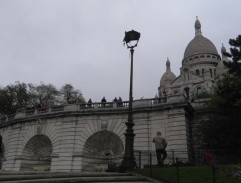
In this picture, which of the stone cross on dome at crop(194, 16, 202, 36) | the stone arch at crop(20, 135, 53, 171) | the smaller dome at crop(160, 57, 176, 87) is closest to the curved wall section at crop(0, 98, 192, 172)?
the stone arch at crop(20, 135, 53, 171)

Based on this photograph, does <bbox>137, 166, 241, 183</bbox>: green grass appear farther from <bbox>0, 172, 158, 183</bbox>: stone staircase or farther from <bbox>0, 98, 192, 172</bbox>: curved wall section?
<bbox>0, 98, 192, 172</bbox>: curved wall section

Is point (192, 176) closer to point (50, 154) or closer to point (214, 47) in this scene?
point (50, 154)

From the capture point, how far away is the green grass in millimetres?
12469

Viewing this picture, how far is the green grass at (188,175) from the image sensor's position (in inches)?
491

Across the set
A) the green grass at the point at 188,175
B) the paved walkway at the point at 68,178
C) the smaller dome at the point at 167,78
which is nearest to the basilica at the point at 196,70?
the smaller dome at the point at 167,78

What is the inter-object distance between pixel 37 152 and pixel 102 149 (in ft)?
23.0

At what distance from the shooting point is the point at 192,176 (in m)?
13.0

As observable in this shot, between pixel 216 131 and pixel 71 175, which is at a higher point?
pixel 216 131

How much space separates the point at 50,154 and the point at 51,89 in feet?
Result: 95.2

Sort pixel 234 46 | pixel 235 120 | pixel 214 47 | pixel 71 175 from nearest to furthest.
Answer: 1. pixel 71 175
2. pixel 234 46
3. pixel 235 120
4. pixel 214 47

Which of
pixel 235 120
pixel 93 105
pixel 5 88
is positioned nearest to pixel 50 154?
pixel 93 105

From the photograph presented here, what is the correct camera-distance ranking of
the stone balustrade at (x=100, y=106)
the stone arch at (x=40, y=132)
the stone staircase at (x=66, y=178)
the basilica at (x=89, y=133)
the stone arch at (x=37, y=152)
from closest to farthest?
1. the stone staircase at (x=66, y=178)
2. the basilica at (x=89, y=133)
3. the stone balustrade at (x=100, y=106)
4. the stone arch at (x=40, y=132)
5. the stone arch at (x=37, y=152)

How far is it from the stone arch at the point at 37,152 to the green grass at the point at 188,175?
18307 millimetres

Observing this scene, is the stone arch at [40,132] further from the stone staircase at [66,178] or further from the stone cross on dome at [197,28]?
the stone cross on dome at [197,28]
